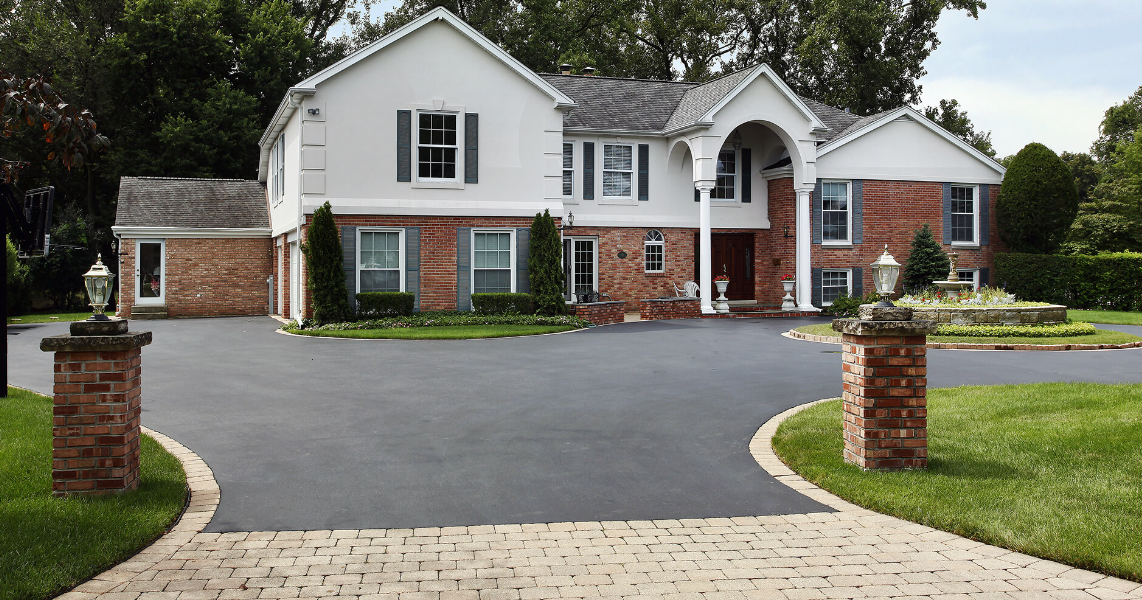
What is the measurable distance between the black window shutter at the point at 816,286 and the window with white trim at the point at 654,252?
4.64m

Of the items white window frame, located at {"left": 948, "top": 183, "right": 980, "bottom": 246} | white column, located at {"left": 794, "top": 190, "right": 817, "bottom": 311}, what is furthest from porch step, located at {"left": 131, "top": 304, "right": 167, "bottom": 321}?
white window frame, located at {"left": 948, "top": 183, "right": 980, "bottom": 246}

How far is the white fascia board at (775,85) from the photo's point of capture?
80.7 ft

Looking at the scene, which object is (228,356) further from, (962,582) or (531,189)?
(962,582)

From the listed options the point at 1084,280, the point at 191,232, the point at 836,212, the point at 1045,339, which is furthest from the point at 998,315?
the point at 191,232

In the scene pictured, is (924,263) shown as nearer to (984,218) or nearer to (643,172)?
(984,218)

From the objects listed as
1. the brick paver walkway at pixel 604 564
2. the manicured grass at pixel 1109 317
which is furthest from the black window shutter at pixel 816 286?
the brick paver walkway at pixel 604 564

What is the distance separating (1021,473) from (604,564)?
3.77 meters

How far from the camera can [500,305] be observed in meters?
22.2

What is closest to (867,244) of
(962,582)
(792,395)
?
(792,395)

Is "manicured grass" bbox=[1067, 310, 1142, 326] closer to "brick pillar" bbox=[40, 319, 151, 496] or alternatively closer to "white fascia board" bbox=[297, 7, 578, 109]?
"white fascia board" bbox=[297, 7, 578, 109]

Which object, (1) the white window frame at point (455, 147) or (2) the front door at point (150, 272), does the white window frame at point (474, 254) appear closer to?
(1) the white window frame at point (455, 147)

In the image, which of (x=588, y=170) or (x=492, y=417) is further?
(x=588, y=170)

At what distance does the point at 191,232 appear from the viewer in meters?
26.6

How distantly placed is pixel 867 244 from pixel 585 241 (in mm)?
8952
